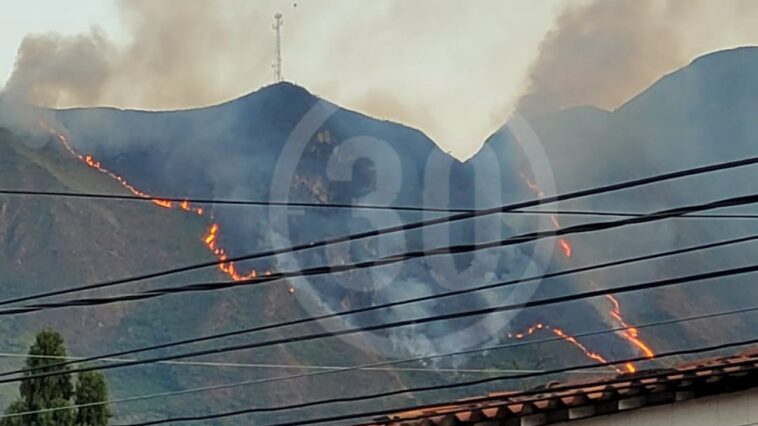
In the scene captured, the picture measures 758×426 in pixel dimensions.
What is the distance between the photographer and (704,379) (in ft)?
41.7

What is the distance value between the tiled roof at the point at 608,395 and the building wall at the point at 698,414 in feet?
0.25

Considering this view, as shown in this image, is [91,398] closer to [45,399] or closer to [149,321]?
[45,399]

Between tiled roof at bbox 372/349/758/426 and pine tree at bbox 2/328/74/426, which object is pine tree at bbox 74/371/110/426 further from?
tiled roof at bbox 372/349/758/426

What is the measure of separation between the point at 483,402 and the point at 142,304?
175255 millimetres

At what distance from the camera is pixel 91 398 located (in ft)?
126

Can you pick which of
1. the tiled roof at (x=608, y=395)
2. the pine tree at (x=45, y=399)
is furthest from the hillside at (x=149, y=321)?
the tiled roof at (x=608, y=395)

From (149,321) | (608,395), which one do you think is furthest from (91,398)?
(149,321)

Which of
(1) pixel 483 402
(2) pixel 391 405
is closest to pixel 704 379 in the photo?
(1) pixel 483 402

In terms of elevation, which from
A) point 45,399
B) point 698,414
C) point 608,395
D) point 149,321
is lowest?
point 698,414

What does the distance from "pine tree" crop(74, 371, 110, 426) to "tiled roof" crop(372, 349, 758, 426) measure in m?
24.9

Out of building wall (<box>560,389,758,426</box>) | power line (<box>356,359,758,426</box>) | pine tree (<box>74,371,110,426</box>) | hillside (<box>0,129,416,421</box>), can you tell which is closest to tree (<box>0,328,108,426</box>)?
pine tree (<box>74,371,110,426</box>)

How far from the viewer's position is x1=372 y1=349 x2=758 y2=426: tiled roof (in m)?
12.7

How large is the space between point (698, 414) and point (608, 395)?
0.89m

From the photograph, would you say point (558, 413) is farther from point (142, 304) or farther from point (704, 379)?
point (142, 304)
